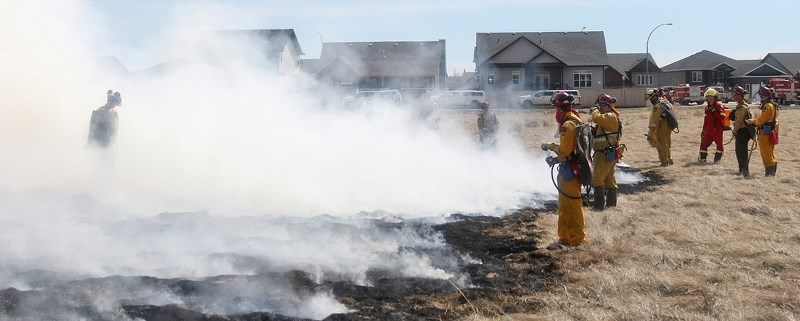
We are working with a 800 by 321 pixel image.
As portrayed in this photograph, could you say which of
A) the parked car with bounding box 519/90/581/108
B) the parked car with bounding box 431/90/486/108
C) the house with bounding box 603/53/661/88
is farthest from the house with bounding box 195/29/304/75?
the house with bounding box 603/53/661/88

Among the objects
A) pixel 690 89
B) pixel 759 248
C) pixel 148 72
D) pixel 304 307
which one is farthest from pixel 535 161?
pixel 690 89

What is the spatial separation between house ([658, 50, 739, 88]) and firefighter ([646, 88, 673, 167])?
2969 inches

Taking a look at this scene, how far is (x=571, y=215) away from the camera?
30.2ft

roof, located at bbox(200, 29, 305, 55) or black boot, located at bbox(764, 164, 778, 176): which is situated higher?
roof, located at bbox(200, 29, 305, 55)

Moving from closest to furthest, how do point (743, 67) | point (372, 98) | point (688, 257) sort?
1. point (688, 257)
2. point (372, 98)
3. point (743, 67)

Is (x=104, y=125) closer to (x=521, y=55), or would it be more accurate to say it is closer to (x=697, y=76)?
(x=521, y=55)

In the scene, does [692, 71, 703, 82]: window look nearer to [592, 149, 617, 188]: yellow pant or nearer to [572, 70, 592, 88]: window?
[572, 70, 592, 88]: window

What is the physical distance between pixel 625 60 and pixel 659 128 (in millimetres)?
70759

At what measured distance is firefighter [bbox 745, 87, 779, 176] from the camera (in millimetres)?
14773

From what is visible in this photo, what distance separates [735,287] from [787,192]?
7.14 metres

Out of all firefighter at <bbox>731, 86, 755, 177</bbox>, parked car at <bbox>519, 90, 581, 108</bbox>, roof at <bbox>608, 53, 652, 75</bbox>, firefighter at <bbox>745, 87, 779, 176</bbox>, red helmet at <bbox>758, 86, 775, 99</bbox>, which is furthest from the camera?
roof at <bbox>608, 53, 652, 75</bbox>

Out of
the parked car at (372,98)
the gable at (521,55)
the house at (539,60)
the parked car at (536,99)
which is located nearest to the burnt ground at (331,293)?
the parked car at (372,98)

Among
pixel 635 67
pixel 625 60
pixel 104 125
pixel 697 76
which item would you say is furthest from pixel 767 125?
pixel 697 76

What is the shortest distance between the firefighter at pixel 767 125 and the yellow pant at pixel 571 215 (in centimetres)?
736
